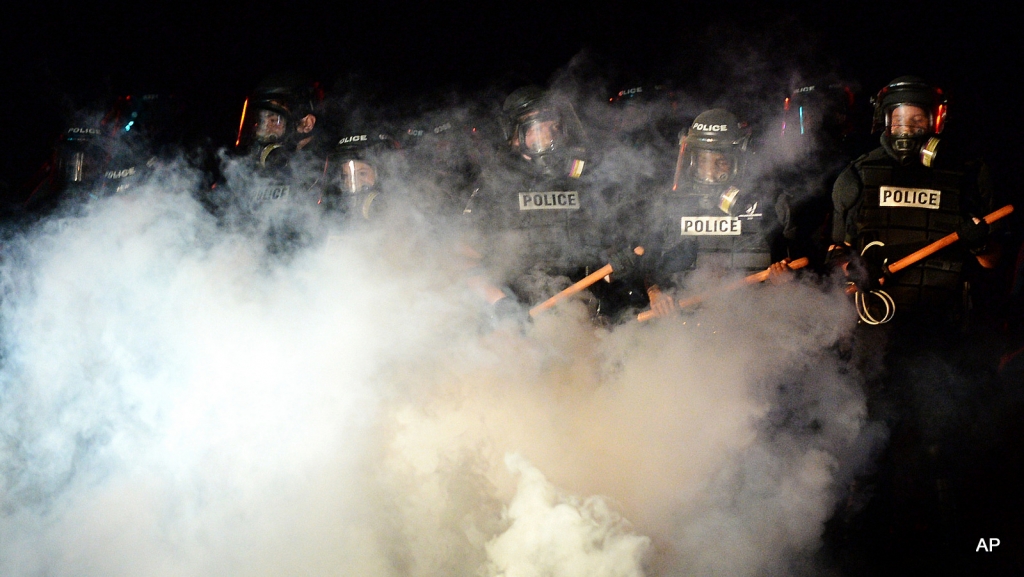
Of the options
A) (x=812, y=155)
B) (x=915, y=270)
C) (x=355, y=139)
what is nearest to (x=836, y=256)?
(x=915, y=270)

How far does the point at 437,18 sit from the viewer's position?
6117 mm

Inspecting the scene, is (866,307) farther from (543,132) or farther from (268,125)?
(268,125)

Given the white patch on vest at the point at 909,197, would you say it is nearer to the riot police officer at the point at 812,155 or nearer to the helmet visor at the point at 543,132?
the riot police officer at the point at 812,155

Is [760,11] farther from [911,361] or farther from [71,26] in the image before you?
[71,26]

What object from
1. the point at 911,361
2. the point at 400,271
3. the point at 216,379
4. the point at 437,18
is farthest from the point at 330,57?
the point at 911,361

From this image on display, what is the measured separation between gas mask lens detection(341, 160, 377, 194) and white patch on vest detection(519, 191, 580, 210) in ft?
4.09

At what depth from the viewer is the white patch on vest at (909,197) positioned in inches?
195

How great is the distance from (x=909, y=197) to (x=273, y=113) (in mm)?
4652

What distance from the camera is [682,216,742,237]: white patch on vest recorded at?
17.3 ft

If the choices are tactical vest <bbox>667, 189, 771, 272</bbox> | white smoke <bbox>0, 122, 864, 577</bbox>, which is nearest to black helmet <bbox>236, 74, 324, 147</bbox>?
white smoke <bbox>0, 122, 864, 577</bbox>

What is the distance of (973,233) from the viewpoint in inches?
187

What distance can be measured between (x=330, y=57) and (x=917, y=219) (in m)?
4.46

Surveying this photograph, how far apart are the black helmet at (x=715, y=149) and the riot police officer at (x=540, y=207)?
2.15 feet

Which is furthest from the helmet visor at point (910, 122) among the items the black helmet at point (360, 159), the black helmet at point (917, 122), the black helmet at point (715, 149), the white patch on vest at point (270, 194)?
the white patch on vest at point (270, 194)
